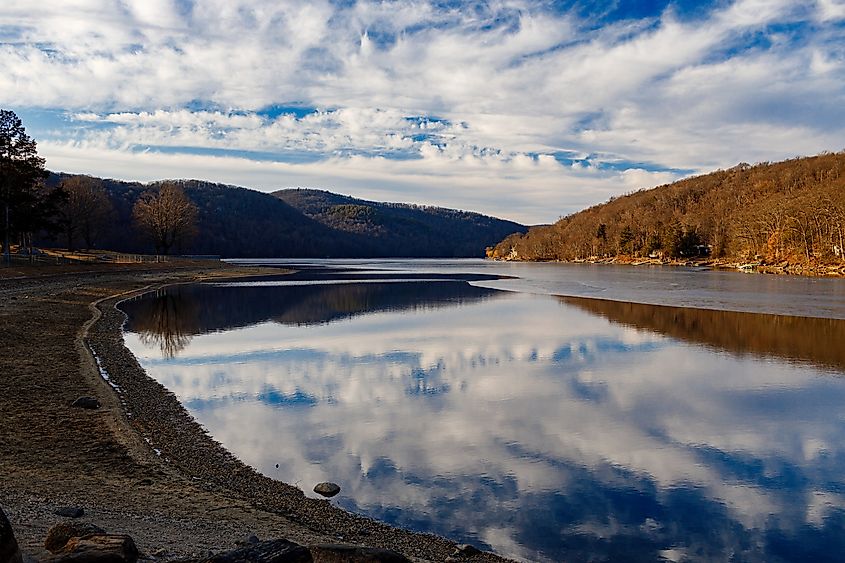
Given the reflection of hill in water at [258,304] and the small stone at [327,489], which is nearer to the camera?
the small stone at [327,489]

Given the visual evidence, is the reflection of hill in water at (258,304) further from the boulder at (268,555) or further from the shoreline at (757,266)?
the shoreline at (757,266)

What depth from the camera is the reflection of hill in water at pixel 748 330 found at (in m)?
20.6

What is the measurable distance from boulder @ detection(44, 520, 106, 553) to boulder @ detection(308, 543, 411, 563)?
6.50 feet

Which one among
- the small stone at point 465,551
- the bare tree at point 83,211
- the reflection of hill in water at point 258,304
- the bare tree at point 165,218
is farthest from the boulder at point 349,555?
the bare tree at point 165,218

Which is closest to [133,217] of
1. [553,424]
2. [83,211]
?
[83,211]

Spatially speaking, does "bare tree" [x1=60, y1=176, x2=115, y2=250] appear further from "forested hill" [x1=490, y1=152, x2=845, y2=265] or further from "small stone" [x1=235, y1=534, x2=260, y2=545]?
"forested hill" [x1=490, y1=152, x2=845, y2=265]

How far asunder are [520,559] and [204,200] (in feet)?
612

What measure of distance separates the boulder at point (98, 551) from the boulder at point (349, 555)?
150 centimetres

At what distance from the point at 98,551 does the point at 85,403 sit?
27.4ft

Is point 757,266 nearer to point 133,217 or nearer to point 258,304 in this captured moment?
point 258,304

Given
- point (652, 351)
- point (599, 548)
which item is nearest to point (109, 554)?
point (599, 548)

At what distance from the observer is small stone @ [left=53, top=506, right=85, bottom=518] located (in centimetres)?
691

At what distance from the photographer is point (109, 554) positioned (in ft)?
17.0

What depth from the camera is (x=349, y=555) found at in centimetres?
555
